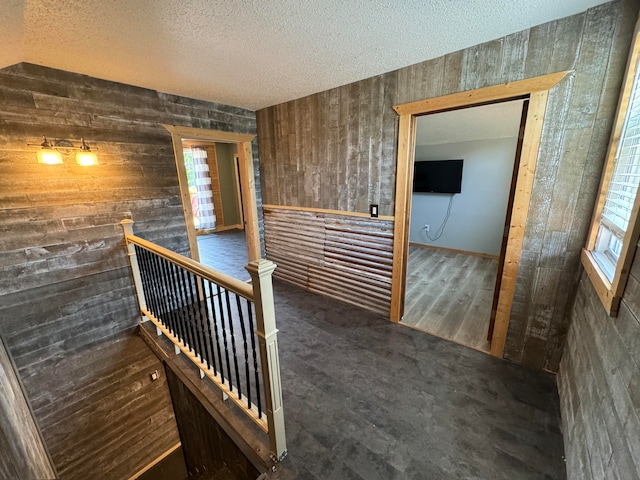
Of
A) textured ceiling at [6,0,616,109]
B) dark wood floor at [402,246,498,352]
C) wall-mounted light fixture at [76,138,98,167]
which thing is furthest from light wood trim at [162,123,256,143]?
dark wood floor at [402,246,498,352]

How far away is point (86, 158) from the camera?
222 centimetres

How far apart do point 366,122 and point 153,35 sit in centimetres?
179

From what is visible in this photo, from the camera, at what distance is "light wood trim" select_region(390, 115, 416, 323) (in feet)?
7.68

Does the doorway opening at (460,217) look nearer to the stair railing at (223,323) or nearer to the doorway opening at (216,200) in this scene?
the stair railing at (223,323)

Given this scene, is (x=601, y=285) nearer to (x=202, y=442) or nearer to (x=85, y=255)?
(x=202, y=442)

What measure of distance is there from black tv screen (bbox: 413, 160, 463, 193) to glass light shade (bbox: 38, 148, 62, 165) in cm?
494

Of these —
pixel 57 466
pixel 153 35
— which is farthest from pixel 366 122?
pixel 57 466

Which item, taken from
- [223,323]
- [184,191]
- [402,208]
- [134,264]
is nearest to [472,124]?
[402,208]

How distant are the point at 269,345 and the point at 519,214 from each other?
1.97 meters

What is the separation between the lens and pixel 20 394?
193 centimetres

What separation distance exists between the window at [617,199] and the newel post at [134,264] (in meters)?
3.53

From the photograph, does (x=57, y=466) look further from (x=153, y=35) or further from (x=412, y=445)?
(x=153, y=35)

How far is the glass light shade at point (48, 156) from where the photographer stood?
202 centimetres

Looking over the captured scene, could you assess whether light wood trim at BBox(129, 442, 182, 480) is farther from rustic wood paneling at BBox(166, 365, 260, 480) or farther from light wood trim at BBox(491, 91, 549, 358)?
light wood trim at BBox(491, 91, 549, 358)
